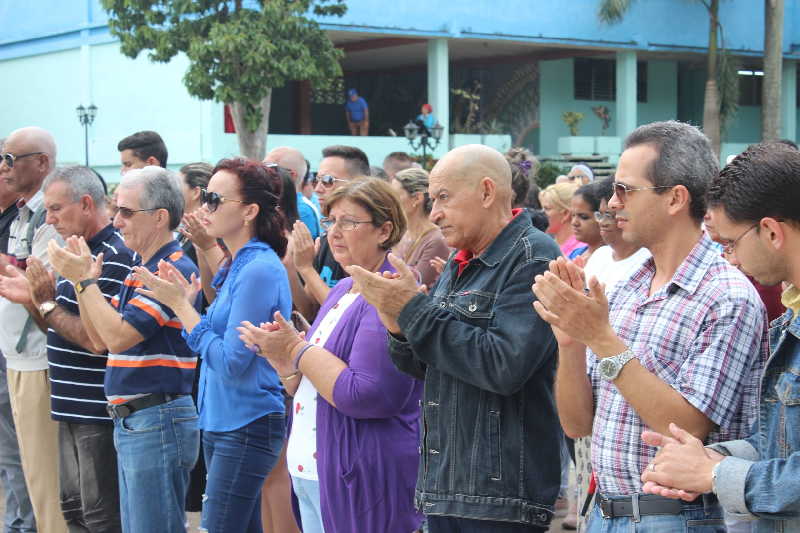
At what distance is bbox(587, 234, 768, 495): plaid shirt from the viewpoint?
2.74 meters

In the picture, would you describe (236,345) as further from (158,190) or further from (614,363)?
(614,363)

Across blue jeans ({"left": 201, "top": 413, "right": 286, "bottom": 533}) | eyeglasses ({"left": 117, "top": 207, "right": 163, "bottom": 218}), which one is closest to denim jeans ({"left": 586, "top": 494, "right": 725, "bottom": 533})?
blue jeans ({"left": 201, "top": 413, "right": 286, "bottom": 533})

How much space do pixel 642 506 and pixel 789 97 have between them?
111ft

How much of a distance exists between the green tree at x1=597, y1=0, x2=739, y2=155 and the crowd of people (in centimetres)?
2285

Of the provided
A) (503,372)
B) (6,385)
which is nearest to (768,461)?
(503,372)

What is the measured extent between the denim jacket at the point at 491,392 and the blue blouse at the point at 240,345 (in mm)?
1091

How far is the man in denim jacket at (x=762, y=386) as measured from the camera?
248 centimetres

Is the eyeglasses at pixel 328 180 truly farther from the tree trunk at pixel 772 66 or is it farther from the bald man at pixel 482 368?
the tree trunk at pixel 772 66

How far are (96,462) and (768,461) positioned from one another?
3354 millimetres

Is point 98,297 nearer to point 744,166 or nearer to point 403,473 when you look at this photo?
point 403,473

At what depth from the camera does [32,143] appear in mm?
6188

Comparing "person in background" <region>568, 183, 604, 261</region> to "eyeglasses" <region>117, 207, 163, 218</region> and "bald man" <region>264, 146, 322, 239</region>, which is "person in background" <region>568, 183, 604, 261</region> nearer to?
"bald man" <region>264, 146, 322, 239</region>

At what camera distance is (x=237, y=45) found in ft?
67.5

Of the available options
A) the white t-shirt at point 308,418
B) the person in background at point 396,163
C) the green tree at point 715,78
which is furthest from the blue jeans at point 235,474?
the green tree at point 715,78
